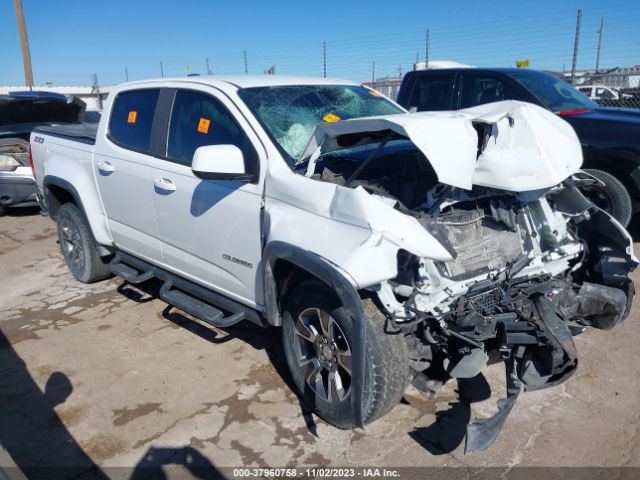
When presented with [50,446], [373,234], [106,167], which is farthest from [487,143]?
[106,167]

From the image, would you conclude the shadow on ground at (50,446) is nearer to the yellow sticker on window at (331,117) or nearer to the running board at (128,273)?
the running board at (128,273)

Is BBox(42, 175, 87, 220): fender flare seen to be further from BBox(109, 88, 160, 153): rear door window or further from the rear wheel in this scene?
the rear wheel

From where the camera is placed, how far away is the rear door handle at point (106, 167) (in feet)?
15.2

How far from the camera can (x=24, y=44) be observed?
1501cm

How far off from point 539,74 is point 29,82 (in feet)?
45.8

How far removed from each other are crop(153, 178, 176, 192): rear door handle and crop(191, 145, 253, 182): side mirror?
0.74 metres

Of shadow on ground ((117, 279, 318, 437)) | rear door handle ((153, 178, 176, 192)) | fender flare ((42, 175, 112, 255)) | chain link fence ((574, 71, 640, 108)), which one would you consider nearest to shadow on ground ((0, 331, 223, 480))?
shadow on ground ((117, 279, 318, 437))

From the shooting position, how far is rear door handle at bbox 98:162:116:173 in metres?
4.63

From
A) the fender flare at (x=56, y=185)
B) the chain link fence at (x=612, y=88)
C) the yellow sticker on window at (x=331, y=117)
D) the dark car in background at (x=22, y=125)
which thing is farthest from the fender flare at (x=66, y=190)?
the chain link fence at (x=612, y=88)

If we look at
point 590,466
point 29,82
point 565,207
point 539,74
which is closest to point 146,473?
point 590,466

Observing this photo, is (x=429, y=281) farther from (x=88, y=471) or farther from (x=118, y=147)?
(x=118, y=147)

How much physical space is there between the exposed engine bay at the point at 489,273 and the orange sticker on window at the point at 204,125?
0.91 m

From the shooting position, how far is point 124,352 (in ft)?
13.8

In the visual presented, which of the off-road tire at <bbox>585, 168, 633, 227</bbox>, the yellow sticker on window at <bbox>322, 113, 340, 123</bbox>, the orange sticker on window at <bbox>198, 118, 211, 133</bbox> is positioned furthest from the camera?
the off-road tire at <bbox>585, 168, 633, 227</bbox>
